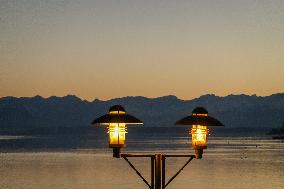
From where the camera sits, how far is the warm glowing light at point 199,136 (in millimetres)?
16031

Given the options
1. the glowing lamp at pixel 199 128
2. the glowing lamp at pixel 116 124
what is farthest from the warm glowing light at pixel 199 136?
the glowing lamp at pixel 116 124

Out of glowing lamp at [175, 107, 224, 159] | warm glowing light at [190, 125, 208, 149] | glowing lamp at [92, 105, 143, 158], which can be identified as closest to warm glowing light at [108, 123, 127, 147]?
glowing lamp at [92, 105, 143, 158]

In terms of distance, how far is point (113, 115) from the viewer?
53.1ft

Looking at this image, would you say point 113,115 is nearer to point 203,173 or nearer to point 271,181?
point 271,181

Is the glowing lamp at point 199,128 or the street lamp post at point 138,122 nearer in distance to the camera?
the street lamp post at point 138,122

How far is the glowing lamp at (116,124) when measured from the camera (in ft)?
52.1

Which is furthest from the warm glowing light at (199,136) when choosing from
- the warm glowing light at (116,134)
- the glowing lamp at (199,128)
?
the warm glowing light at (116,134)

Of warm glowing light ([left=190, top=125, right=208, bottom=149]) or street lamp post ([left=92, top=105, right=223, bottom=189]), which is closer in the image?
street lamp post ([left=92, top=105, right=223, bottom=189])

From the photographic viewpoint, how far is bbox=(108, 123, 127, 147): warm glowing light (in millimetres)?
15898

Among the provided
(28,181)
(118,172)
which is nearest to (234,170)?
(118,172)

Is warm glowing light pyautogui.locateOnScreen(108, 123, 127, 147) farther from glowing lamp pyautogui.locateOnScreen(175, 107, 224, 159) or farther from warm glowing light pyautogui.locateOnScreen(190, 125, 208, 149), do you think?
warm glowing light pyautogui.locateOnScreen(190, 125, 208, 149)

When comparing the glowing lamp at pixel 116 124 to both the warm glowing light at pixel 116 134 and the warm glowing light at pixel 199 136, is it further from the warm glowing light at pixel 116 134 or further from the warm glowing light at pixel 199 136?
the warm glowing light at pixel 199 136

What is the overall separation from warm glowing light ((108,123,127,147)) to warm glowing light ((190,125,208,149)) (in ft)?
5.66

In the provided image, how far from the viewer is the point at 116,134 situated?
52.4 feet
